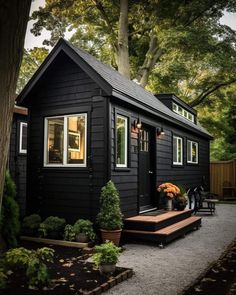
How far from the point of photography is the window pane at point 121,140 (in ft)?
28.0

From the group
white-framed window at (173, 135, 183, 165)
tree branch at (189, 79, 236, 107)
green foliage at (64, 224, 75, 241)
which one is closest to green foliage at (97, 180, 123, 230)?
green foliage at (64, 224, 75, 241)

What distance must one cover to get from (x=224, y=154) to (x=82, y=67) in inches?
738

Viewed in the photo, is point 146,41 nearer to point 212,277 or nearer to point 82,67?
point 82,67

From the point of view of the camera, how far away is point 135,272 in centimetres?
569

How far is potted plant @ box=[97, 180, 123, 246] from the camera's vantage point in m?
7.34

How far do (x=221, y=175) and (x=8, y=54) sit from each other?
19368mm

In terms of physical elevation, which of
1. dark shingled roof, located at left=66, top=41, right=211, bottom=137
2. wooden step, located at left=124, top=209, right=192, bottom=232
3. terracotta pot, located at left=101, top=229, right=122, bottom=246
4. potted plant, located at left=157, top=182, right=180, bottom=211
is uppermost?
dark shingled roof, located at left=66, top=41, right=211, bottom=137

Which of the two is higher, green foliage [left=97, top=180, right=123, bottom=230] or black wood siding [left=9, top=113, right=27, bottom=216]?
black wood siding [left=9, top=113, right=27, bottom=216]

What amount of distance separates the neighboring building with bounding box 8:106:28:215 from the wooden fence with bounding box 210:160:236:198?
1296 centimetres

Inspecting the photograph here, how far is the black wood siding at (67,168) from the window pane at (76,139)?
214 millimetres

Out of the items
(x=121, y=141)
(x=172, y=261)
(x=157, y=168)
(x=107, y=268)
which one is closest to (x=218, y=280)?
(x=172, y=261)

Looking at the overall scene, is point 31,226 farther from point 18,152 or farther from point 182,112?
point 182,112

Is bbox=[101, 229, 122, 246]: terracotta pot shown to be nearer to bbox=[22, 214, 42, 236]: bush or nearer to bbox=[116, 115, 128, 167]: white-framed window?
bbox=[116, 115, 128, 167]: white-framed window

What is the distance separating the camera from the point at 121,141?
8.68 meters
